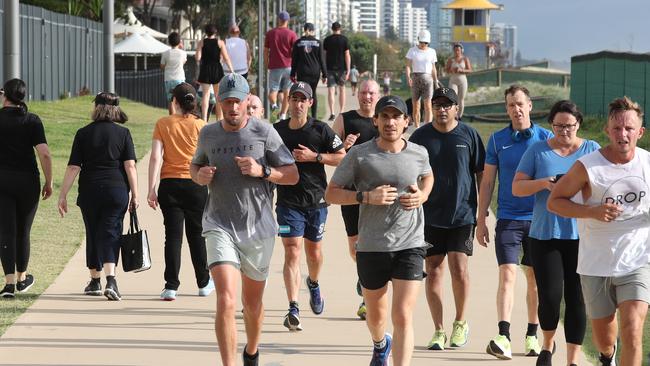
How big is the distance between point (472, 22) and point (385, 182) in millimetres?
142200

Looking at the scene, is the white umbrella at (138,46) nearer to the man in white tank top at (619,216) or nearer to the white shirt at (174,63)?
the white shirt at (174,63)

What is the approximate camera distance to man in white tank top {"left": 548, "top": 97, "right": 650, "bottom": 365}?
7.42 meters

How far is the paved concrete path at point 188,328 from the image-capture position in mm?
9359

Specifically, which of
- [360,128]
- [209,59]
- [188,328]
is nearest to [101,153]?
[188,328]

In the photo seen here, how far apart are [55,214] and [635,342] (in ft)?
36.2

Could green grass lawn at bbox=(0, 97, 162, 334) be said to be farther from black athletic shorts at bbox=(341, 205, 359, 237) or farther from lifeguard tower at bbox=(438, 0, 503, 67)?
lifeguard tower at bbox=(438, 0, 503, 67)

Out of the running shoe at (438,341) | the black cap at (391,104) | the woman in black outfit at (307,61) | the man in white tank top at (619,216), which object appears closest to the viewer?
the man in white tank top at (619,216)

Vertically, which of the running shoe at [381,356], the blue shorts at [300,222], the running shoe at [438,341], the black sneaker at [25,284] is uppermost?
the blue shorts at [300,222]

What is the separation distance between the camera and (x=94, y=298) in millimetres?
11734

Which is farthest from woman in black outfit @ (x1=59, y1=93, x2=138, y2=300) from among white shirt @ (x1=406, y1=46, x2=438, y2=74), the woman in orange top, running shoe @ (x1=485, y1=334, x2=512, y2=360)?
white shirt @ (x1=406, y1=46, x2=438, y2=74)

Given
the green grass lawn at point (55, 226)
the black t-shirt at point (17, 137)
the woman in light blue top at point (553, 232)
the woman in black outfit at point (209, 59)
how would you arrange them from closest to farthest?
the woman in light blue top at point (553, 232) → the black t-shirt at point (17, 137) → the green grass lawn at point (55, 226) → the woman in black outfit at point (209, 59)

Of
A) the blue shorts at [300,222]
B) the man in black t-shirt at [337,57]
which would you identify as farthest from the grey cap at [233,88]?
the man in black t-shirt at [337,57]

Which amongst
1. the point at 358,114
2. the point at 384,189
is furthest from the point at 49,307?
the point at 384,189

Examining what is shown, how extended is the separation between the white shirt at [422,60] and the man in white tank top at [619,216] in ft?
54.7
